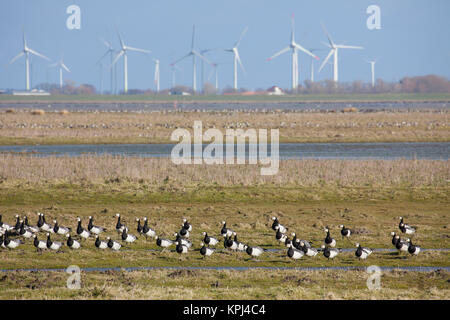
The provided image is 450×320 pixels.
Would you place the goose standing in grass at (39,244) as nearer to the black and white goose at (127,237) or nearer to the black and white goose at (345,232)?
the black and white goose at (127,237)

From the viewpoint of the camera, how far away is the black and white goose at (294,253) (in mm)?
21312

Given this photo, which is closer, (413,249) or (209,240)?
(413,249)

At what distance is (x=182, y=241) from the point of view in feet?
75.3

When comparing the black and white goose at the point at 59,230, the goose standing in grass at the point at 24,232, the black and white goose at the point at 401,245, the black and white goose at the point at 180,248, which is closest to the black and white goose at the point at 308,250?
the black and white goose at the point at 401,245

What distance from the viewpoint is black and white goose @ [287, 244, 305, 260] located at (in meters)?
21.3

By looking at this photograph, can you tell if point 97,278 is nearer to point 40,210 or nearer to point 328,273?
point 328,273

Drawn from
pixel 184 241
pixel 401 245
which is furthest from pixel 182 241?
pixel 401 245

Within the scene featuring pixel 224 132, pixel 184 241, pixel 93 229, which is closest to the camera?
pixel 184 241

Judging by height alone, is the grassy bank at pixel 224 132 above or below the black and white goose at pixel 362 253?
above

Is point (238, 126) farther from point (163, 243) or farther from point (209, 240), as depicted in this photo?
point (163, 243)

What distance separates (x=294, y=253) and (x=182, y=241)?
388cm
